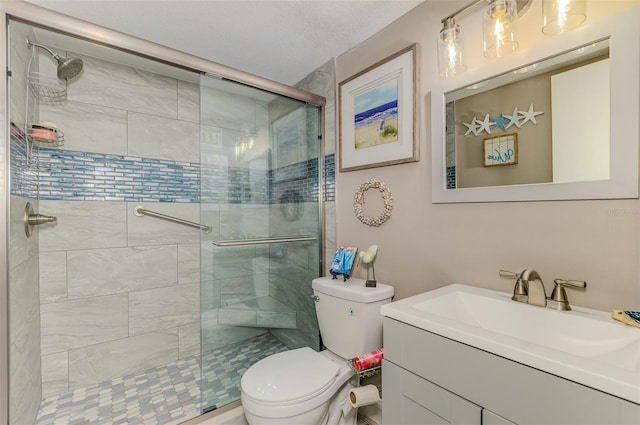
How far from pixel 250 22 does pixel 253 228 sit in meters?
1.14

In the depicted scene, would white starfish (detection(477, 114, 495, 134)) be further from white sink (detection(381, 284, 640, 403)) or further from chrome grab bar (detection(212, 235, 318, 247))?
chrome grab bar (detection(212, 235, 318, 247))

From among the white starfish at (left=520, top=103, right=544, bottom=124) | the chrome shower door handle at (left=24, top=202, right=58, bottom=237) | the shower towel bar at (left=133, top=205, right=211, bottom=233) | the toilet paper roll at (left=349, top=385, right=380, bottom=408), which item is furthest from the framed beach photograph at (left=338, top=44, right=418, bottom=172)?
the chrome shower door handle at (left=24, top=202, right=58, bottom=237)

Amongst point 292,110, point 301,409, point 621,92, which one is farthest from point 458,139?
point 301,409

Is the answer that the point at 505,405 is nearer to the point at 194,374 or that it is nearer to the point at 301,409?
the point at 301,409

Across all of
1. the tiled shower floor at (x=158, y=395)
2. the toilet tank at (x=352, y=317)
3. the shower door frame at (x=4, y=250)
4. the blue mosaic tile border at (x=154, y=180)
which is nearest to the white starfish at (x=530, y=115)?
the toilet tank at (x=352, y=317)

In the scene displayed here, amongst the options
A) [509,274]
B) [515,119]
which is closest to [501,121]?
[515,119]

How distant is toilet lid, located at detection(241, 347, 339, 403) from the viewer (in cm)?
120

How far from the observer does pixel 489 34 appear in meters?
1.10

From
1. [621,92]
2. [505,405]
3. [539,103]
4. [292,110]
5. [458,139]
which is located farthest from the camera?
[292,110]

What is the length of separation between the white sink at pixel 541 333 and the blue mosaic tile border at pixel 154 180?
1.08m

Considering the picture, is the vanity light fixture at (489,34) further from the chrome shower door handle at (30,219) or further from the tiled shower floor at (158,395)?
the chrome shower door handle at (30,219)

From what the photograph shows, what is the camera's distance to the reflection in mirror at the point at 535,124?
93 centimetres

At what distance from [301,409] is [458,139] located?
4.38 ft

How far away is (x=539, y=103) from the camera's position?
3.43 feet
